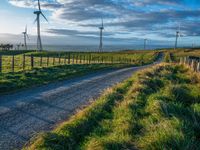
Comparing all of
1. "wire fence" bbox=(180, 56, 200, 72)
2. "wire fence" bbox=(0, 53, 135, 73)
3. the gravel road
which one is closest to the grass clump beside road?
the gravel road

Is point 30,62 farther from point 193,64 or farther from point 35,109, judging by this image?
point 35,109

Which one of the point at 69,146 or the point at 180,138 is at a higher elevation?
the point at 180,138

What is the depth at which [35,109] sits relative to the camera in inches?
500

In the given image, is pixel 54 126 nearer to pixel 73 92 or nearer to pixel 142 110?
pixel 142 110

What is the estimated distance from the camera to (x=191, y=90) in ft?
49.5

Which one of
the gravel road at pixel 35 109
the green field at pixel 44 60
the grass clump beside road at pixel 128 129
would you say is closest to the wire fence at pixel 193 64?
the gravel road at pixel 35 109

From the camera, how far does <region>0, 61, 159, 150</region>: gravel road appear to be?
945 centimetres

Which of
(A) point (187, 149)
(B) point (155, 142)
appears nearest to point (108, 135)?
(B) point (155, 142)

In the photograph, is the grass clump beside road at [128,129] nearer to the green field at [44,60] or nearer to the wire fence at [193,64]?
the wire fence at [193,64]

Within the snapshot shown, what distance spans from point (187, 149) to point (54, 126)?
4.58m

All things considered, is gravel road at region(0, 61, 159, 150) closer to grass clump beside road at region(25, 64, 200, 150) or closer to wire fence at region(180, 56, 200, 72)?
grass clump beside road at region(25, 64, 200, 150)

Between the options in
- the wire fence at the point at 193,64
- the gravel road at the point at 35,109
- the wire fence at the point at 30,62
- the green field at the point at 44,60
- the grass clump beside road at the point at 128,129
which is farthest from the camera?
the green field at the point at 44,60

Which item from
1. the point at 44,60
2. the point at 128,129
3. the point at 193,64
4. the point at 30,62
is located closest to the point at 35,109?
the point at 128,129

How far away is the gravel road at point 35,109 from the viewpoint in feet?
31.0
